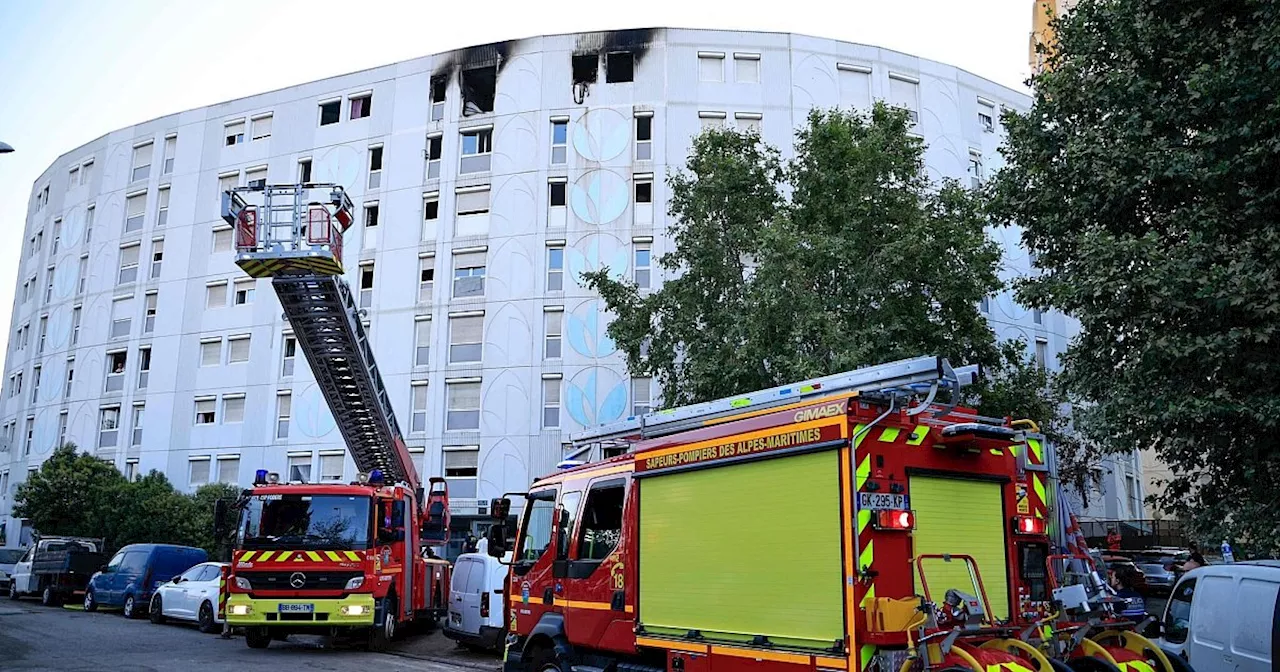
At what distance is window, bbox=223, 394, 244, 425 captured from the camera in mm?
36562

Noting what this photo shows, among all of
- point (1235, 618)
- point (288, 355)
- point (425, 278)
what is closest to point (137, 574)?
point (288, 355)

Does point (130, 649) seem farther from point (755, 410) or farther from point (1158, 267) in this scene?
point (1158, 267)

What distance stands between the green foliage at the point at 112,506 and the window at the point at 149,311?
5.78 metres

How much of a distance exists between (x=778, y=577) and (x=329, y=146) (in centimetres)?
3410

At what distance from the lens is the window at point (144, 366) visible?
127 feet

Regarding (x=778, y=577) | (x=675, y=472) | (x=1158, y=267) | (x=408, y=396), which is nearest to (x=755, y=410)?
(x=675, y=472)

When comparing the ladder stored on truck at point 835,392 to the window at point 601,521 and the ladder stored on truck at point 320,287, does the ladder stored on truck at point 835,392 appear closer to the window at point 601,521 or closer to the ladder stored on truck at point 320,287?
the window at point 601,521

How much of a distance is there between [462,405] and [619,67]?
1282cm

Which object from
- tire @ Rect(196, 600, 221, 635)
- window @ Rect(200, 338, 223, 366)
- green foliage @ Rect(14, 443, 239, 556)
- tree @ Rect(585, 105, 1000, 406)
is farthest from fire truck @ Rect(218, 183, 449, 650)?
window @ Rect(200, 338, 223, 366)

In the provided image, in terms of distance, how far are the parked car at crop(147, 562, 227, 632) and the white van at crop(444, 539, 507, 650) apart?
18.5 feet

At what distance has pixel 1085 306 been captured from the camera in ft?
40.5

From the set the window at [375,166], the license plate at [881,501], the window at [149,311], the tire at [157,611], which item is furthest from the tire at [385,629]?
the window at [149,311]

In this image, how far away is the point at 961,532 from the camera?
7004 mm

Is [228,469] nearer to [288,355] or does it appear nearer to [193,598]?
[288,355]
